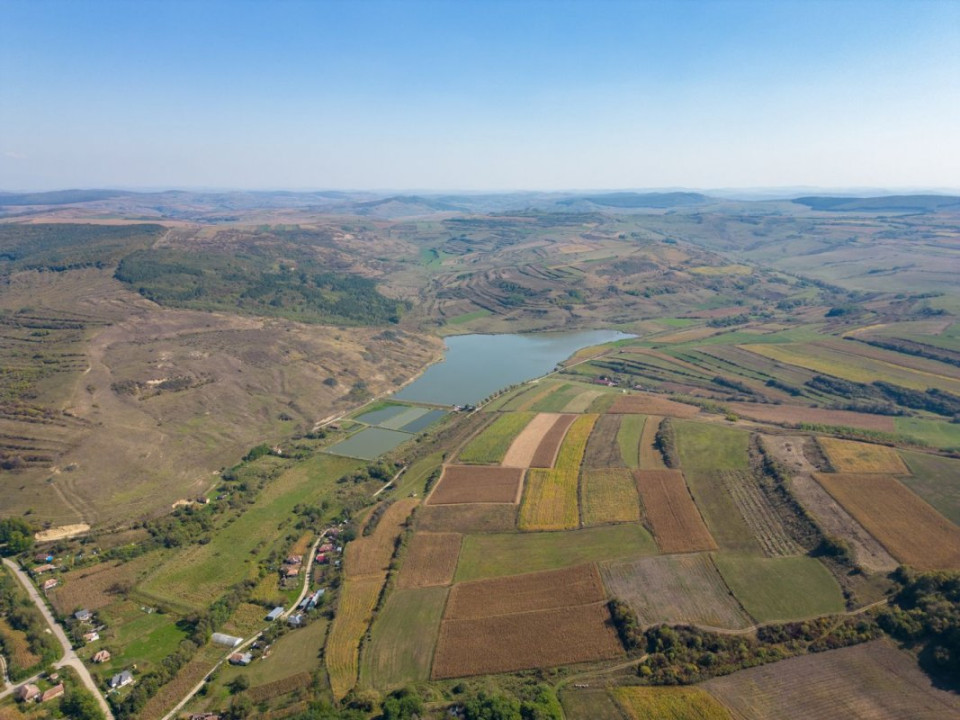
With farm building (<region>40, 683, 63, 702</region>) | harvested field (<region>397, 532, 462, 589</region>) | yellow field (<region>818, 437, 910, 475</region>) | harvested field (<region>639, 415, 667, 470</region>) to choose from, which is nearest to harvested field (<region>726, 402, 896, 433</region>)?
yellow field (<region>818, 437, 910, 475</region>)

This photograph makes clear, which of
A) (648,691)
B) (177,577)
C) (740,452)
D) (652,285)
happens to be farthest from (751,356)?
(177,577)

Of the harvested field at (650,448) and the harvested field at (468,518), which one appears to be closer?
the harvested field at (468,518)

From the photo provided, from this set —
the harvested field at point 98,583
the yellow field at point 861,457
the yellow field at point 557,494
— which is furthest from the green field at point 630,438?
the harvested field at point 98,583

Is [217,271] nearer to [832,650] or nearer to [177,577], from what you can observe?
[177,577]

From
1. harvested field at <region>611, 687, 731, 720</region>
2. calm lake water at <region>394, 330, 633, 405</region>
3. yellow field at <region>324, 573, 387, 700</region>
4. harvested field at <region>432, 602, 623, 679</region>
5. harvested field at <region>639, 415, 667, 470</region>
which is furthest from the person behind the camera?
calm lake water at <region>394, 330, 633, 405</region>

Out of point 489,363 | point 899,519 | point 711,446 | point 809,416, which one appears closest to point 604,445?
point 711,446

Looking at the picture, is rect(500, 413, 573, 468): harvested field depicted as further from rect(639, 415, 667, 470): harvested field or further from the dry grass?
rect(639, 415, 667, 470): harvested field

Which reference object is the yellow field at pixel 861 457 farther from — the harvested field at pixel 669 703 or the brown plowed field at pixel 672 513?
the harvested field at pixel 669 703
